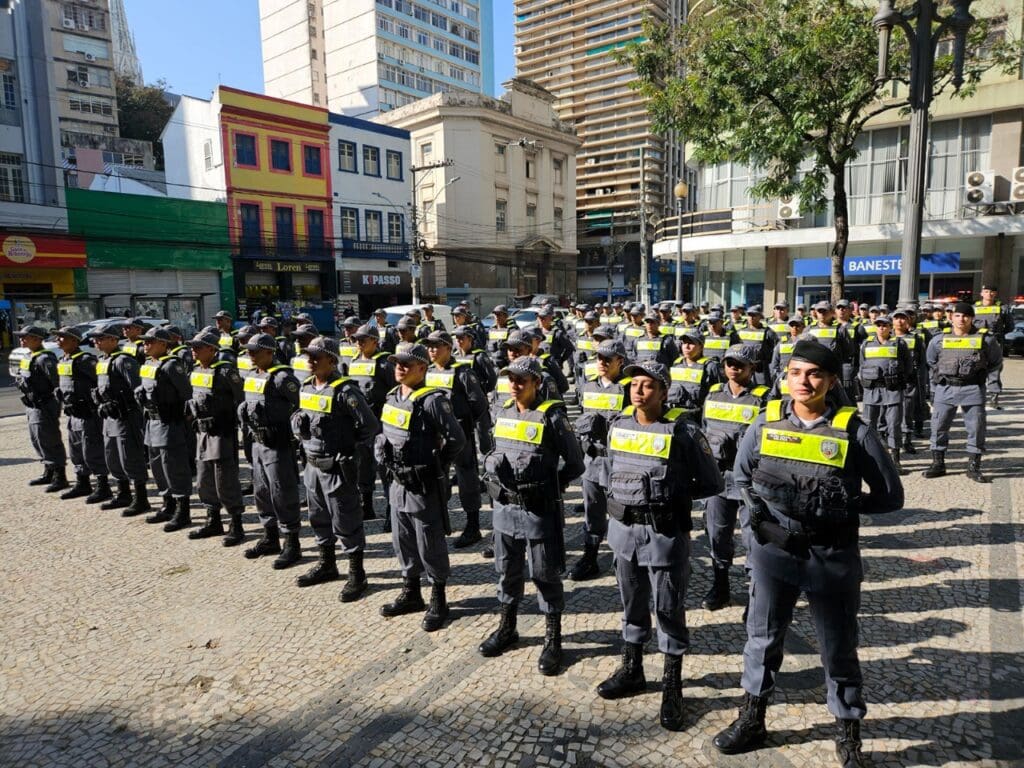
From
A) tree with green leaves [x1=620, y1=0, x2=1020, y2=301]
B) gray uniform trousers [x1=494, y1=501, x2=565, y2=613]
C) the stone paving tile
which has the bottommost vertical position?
the stone paving tile

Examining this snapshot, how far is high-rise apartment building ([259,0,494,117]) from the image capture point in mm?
60625

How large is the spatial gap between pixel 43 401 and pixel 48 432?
1.33 ft

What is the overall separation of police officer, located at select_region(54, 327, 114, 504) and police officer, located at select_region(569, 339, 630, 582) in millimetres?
5938

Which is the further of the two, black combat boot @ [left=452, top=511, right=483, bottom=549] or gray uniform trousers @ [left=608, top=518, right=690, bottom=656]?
black combat boot @ [left=452, top=511, right=483, bottom=549]

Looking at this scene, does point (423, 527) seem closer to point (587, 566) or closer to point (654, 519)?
point (587, 566)

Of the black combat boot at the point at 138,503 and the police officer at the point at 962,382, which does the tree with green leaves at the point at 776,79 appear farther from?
the black combat boot at the point at 138,503

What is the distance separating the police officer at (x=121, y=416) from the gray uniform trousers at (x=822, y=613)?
680cm

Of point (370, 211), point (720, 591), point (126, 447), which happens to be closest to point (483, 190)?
point (370, 211)

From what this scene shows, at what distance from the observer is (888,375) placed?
313 inches

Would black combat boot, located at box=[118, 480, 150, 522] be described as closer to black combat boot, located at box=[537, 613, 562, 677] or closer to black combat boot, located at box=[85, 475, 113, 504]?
black combat boot, located at box=[85, 475, 113, 504]

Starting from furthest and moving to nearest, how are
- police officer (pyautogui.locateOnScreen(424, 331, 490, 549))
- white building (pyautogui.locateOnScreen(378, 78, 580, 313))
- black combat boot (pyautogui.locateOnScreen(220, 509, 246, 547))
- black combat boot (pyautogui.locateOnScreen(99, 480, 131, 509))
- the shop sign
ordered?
white building (pyautogui.locateOnScreen(378, 78, 580, 313)), the shop sign, black combat boot (pyautogui.locateOnScreen(99, 480, 131, 509)), black combat boot (pyautogui.locateOnScreen(220, 509, 246, 547)), police officer (pyautogui.locateOnScreen(424, 331, 490, 549))

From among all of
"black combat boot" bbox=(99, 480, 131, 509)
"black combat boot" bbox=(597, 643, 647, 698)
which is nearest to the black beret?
"black combat boot" bbox=(597, 643, 647, 698)

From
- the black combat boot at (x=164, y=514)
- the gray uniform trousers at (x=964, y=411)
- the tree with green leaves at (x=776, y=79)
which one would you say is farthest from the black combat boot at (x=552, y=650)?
the tree with green leaves at (x=776, y=79)

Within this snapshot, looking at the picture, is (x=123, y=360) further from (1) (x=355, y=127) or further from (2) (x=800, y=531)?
(1) (x=355, y=127)
